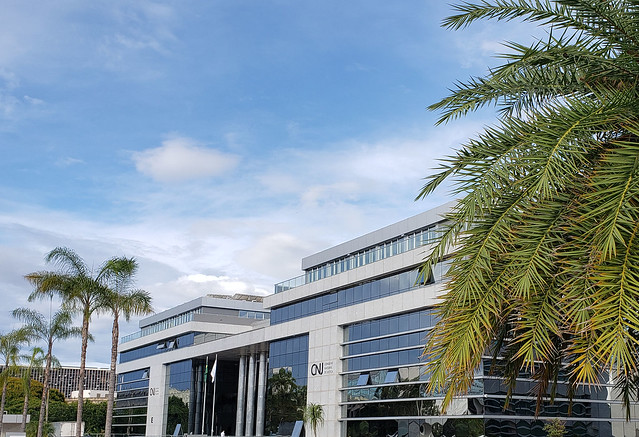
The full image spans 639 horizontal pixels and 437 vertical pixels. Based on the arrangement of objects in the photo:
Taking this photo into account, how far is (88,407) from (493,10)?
106 m

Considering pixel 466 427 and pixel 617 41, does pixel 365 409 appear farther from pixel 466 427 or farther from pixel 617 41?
pixel 617 41

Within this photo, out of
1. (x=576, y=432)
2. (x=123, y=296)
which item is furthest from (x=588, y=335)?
(x=123, y=296)

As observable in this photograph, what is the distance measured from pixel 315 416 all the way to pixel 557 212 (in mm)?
41217

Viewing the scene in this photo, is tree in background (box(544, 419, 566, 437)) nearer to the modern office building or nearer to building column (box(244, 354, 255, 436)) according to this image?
the modern office building

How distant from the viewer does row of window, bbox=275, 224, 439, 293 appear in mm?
45000

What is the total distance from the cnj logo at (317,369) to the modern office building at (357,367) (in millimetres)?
68

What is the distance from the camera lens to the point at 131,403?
8881cm

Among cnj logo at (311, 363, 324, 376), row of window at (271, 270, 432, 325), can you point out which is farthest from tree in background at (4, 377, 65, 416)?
cnj logo at (311, 363, 324, 376)

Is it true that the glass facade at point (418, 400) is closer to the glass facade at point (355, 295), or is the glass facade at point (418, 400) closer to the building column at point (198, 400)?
the glass facade at point (355, 295)

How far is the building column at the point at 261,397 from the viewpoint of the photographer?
207 feet

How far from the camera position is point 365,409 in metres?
46.0

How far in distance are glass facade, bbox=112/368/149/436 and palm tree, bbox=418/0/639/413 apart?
77830 mm

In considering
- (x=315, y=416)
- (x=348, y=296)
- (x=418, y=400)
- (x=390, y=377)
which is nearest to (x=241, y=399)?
(x=315, y=416)

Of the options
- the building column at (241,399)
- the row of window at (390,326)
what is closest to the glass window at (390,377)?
the row of window at (390,326)
